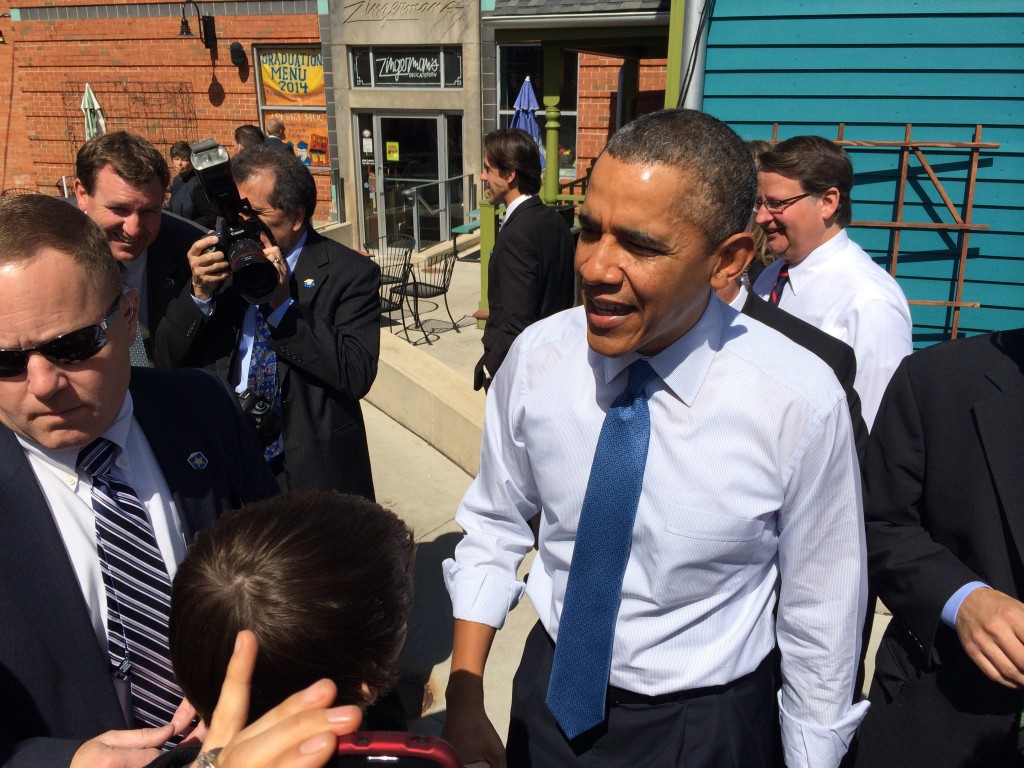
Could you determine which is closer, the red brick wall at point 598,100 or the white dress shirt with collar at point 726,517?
the white dress shirt with collar at point 726,517

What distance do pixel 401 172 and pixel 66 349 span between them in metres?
12.5

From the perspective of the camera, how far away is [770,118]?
512cm

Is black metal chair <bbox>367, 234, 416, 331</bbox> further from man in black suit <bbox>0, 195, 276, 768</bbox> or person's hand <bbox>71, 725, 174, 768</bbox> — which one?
person's hand <bbox>71, 725, 174, 768</bbox>

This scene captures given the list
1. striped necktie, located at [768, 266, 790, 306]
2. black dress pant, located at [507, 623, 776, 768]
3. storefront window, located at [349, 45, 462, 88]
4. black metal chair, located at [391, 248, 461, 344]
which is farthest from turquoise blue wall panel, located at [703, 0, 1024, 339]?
storefront window, located at [349, 45, 462, 88]

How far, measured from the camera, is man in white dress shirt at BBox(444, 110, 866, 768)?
1.44m

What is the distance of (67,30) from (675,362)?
16866 millimetres

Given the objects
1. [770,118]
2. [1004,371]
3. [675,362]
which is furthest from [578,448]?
[770,118]

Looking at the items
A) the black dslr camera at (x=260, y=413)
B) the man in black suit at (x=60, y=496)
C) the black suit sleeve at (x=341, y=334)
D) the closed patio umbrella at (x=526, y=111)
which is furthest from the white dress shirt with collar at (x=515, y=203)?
the closed patio umbrella at (x=526, y=111)

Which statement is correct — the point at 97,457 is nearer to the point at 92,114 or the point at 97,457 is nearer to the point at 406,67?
the point at 406,67

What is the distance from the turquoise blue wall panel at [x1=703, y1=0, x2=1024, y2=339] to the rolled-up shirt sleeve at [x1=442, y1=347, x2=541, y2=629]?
4.22 m

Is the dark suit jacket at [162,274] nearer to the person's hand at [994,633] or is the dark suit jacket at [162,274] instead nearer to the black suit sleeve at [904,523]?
the black suit sleeve at [904,523]

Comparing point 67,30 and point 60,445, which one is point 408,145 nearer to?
point 67,30

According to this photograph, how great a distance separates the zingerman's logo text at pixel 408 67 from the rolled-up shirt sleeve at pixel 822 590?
1222cm

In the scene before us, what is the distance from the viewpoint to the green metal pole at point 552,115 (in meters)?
7.55
